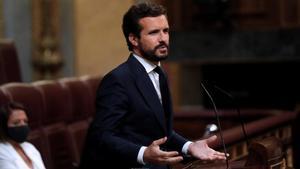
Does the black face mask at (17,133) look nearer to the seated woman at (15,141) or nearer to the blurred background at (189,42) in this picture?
the seated woman at (15,141)

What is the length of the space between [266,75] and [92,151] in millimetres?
4442

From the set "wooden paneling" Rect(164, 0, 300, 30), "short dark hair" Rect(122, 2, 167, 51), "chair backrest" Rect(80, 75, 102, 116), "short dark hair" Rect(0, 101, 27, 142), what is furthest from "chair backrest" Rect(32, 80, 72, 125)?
"wooden paneling" Rect(164, 0, 300, 30)

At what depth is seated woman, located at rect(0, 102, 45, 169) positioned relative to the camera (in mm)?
2812

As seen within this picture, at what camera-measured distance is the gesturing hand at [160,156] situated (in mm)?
1630

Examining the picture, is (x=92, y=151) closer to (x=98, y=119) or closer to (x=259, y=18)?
(x=98, y=119)

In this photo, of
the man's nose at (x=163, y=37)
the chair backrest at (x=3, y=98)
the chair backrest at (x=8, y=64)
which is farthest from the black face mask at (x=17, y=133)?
the chair backrest at (x=8, y=64)

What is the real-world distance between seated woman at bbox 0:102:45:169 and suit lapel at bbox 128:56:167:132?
105cm

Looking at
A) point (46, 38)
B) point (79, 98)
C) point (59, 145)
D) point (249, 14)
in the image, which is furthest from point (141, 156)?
point (249, 14)

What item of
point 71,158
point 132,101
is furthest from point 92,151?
point 71,158

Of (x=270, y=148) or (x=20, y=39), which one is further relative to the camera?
(x=20, y=39)

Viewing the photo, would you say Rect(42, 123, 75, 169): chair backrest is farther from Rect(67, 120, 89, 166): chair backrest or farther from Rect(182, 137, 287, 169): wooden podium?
Rect(182, 137, 287, 169): wooden podium

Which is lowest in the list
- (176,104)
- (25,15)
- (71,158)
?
(176,104)

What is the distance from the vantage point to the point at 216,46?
6.18 metres

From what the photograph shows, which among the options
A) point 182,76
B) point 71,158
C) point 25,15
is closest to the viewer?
point 71,158
